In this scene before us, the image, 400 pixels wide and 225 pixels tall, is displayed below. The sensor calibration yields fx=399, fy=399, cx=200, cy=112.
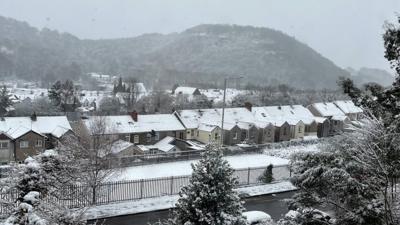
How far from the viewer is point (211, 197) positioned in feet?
34.8

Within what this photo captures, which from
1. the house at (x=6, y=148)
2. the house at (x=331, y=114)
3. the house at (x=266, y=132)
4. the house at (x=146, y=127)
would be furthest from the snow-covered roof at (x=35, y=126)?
the house at (x=331, y=114)

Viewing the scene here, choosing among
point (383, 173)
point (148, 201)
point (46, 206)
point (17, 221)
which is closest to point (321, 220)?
point (383, 173)

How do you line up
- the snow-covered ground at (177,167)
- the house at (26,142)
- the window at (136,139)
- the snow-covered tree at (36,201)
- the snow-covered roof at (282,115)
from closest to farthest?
1. the snow-covered tree at (36,201)
2. the snow-covered ground at (177,167)
3. the house at (26,142)
4. the window at (136,139)
5. the snow-covered roof at (282,115)

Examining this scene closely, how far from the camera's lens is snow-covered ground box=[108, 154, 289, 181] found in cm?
3368

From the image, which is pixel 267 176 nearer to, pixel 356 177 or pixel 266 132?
pixel 356 177

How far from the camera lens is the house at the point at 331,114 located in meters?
A: 67.6

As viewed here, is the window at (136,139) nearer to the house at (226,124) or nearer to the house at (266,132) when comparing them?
the house at (226,124)

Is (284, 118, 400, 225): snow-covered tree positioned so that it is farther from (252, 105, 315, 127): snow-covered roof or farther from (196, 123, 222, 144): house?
(252, 105, 315, 127): snow-covered roof

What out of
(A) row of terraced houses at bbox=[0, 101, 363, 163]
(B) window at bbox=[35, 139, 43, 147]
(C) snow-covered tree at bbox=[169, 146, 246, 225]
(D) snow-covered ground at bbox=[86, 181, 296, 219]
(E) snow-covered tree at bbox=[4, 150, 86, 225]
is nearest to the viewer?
(E) snow-covered tree at bbox=[4, 150, 86, 225]

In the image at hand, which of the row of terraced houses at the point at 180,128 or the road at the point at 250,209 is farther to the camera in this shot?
the row of terraced houses at the point at 180,128

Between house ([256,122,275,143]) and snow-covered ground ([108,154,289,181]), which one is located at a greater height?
house ([256,122,275,143])

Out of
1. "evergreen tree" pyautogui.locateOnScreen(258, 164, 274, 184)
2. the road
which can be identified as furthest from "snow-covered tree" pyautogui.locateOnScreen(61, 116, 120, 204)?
"evergreen tree" pyautogui.locateOnScreen(258, 164, 274, 184)

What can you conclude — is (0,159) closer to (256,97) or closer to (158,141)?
(158,141)

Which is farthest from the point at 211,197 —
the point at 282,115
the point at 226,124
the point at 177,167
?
the point at 282,115
